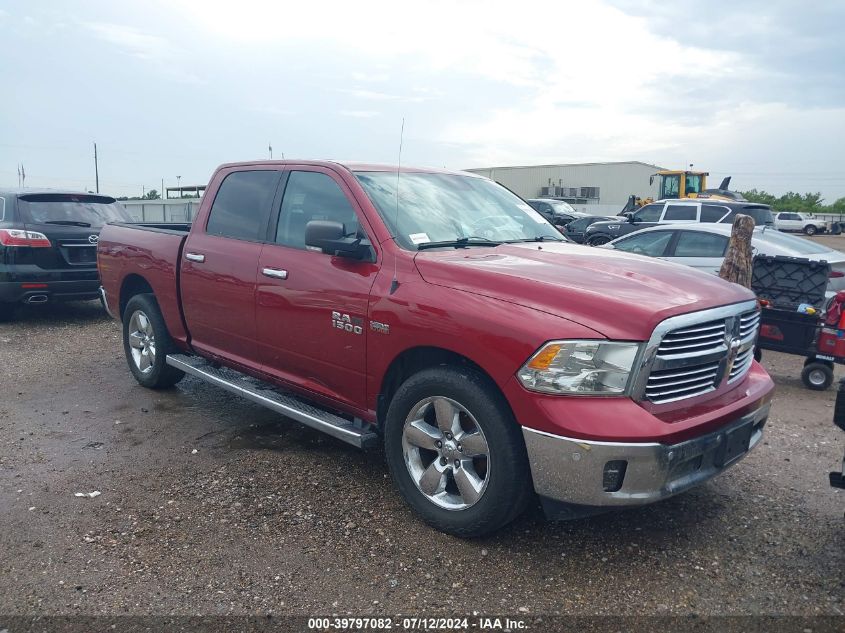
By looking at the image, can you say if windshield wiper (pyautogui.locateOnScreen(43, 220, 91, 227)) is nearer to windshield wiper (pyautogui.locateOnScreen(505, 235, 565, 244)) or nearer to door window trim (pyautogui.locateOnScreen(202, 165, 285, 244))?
door window trim (pyautogui.locateOnScreen(202, 165, 285, 244))

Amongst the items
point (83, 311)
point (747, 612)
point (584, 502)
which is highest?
point (584, 502)

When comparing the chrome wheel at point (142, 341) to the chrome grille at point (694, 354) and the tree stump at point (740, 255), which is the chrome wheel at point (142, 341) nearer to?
the chrome grille at point (694, 354)

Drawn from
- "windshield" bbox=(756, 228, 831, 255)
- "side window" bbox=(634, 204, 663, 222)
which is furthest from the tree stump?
"side window" bbox=(634, 204, 663, 222)

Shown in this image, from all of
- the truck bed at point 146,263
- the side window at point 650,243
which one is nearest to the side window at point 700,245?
the side window at point 650,243

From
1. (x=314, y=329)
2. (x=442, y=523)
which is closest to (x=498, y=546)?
(x=442, y=523)

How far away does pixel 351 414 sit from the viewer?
4.18 meters

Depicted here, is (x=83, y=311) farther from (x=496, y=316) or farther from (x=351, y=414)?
(x=496, y=316)

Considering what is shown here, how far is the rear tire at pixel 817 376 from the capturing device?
6797 mm

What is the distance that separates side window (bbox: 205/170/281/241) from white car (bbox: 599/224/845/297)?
566cm

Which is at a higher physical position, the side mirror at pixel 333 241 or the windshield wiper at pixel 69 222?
the side mirror at pixel 333 241

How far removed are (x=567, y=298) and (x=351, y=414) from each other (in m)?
1.63

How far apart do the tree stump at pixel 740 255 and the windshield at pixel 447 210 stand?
136 inches

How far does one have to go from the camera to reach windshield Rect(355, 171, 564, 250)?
13.5 feet

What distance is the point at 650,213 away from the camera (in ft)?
55.0
